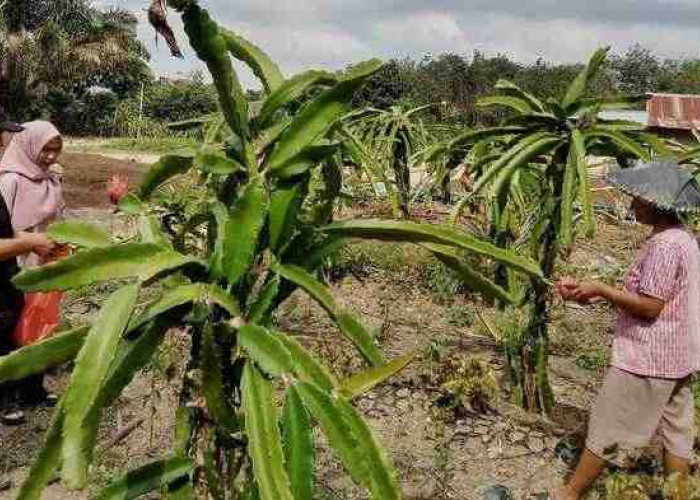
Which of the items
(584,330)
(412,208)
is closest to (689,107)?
(412,208)

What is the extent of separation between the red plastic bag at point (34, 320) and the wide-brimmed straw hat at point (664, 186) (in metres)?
2.68

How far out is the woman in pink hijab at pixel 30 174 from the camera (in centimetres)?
378

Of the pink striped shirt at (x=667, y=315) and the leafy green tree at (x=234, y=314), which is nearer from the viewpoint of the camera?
the leafy green tree at (x=234, y=314)

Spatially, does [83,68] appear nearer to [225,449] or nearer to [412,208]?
[412,208]

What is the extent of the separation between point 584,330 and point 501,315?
683 mm

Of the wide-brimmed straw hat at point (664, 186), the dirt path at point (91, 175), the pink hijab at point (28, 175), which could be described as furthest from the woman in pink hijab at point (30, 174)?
the dirt path at point (91, 175)

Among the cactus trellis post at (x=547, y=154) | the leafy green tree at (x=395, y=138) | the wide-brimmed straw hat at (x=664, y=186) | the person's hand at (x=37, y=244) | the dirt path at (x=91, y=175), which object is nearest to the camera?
the wide-brimmed straw hat at (x=664, y=186)

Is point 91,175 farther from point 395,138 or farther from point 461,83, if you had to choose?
point 461,83

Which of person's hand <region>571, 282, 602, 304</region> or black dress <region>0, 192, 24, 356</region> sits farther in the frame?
black dress <region>0, 192, 24, 356</region>

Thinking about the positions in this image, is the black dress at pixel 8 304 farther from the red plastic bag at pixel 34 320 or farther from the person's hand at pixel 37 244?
the person's hand at pixel 37 244

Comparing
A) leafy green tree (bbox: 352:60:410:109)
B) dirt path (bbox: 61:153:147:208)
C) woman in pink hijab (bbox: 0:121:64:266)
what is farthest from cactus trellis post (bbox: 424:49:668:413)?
leafy green tree (bbox: 352:60:410:109)

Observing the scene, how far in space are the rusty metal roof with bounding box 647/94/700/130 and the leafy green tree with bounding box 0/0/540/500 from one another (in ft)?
67.8

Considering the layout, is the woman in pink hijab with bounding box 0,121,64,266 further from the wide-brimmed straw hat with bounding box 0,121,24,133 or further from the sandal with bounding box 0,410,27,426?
the sandal with bounding box 0,410,27,426

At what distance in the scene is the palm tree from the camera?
20562 millimetres
